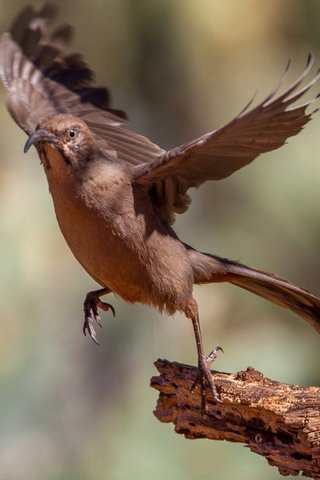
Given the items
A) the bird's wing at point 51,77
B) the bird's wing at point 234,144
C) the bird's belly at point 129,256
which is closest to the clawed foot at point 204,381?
the bird's belly at point 129,256

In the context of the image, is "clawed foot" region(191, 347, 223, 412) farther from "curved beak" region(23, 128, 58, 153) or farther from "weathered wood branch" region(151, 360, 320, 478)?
"curved beak" region(23, 128, 58, 153)

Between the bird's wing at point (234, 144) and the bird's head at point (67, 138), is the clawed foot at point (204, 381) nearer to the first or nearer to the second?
the bird's wing at point (234, 144)

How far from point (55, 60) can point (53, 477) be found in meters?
3.78

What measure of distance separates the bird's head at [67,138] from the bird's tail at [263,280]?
80 centimetres

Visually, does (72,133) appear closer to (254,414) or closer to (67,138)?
(67,138)

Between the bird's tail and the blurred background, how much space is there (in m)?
3.08

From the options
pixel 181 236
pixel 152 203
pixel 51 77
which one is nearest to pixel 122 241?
pixel 152 203

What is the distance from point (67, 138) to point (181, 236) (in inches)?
182

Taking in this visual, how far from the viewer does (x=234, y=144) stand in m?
5.74

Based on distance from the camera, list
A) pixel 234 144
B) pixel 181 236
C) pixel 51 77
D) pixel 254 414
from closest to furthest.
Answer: pixel 254 414
pixel 234 144
pixel 51 77
pixel 181 236

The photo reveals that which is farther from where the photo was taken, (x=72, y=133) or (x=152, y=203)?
(x=152, y=203)

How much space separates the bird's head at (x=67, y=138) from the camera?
5.82m

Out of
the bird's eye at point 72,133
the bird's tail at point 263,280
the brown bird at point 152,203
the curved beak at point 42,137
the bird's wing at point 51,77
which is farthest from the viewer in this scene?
the bird's wing at point 51,77

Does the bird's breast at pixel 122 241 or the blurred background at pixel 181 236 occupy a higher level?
the blurred background at pixel 181 236
